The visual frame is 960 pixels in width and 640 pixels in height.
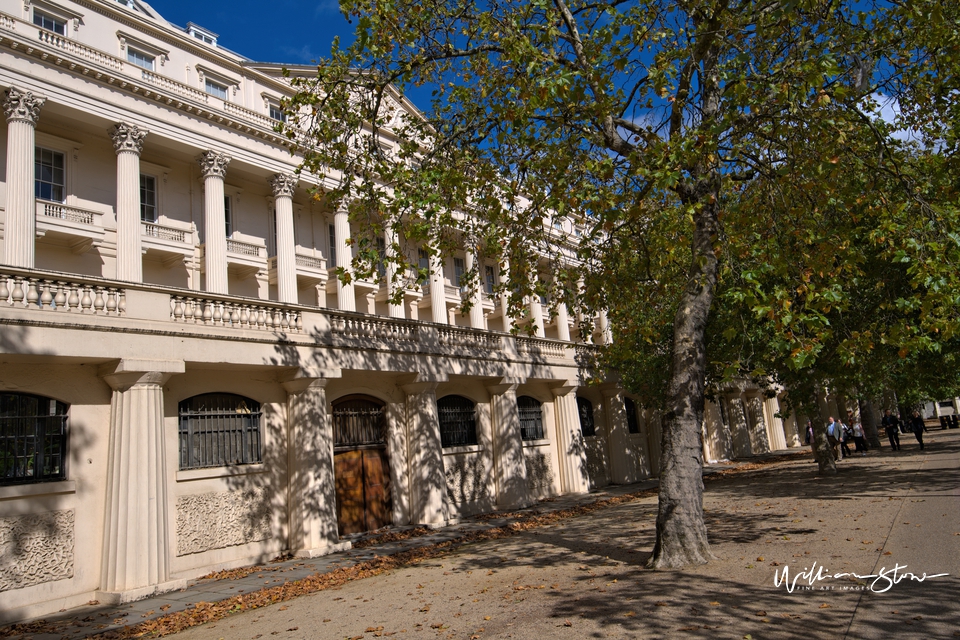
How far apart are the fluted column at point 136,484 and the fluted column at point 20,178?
29.8ft

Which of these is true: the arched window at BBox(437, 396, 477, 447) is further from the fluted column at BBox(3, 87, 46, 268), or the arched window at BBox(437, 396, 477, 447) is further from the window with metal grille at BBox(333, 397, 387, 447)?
the fluted column at BBox(3, 87, 46, 268)

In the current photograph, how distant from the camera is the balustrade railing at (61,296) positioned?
970 centimetres

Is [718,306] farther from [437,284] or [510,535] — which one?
[437,284]

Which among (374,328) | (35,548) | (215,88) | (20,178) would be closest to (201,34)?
(215,88)

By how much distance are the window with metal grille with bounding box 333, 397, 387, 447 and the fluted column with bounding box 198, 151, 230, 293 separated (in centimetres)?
915

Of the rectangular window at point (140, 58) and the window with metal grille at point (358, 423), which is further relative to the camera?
the rectangular window at point (140, 58)

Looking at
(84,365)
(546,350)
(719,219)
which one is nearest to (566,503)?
(546,350)

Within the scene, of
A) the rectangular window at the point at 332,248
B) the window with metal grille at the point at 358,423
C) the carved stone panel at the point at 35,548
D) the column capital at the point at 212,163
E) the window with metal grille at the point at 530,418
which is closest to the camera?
the carved stone panel at the point at 35,548

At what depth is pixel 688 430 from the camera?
9188mm

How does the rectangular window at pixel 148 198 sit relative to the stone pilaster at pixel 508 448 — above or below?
above

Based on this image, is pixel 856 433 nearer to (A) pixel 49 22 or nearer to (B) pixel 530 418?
(B) pixel 530 418

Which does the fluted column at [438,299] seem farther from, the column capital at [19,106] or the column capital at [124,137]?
the column capital at [19,106]

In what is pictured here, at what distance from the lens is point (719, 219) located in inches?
389

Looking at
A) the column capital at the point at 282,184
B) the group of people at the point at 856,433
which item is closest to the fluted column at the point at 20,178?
the column capital at the point at 282,184
